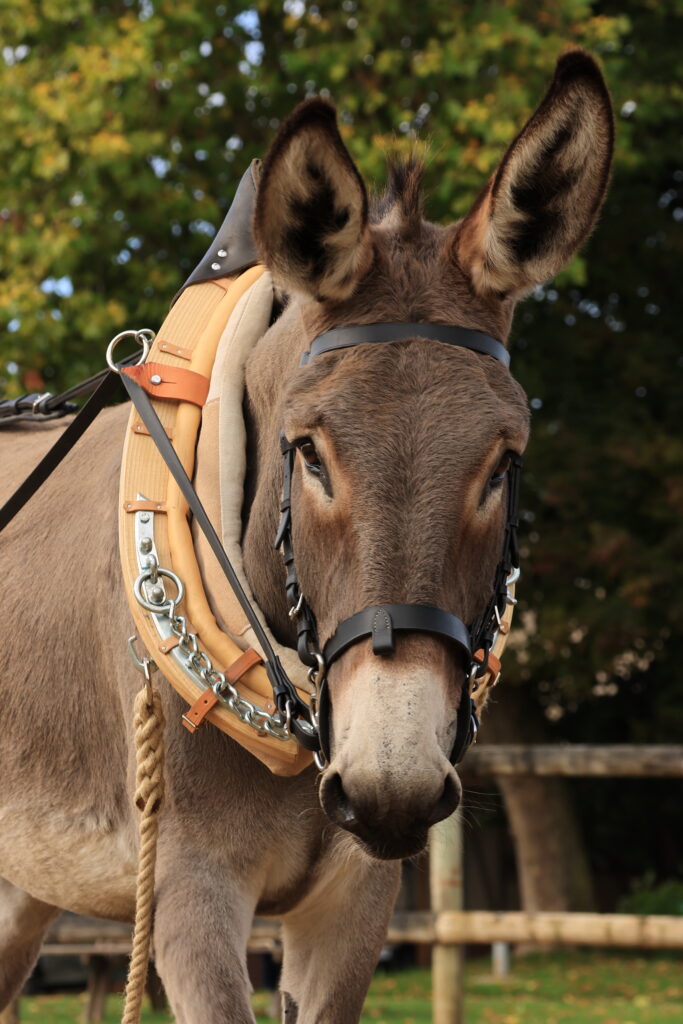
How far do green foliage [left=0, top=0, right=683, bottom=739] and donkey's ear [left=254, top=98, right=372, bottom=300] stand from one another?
598 cm

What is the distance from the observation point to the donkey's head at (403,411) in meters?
1.99

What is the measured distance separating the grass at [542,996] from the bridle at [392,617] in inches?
253

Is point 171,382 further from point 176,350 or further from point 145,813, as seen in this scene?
point 145,813

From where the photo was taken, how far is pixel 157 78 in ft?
30.9

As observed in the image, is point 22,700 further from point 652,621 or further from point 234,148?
point 652,621

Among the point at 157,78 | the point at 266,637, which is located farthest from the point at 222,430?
the point at 157,78

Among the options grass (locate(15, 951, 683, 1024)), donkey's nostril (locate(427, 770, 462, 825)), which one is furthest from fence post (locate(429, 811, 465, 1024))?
donkey's nostril (locate(427, 770, 462, 825))

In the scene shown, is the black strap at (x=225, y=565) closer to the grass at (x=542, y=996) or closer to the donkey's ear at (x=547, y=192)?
the donkey's ear at (x=547, y=192)

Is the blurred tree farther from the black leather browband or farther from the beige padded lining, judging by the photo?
the black leather browband

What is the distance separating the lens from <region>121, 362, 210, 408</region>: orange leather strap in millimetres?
2822

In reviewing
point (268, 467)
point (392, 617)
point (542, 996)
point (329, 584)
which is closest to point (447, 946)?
point (268, 467)

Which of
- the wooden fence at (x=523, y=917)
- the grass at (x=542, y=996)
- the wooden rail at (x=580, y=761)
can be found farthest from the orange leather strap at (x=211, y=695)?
the grass at (x=542, y=996)

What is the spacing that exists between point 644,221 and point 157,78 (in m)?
4.71

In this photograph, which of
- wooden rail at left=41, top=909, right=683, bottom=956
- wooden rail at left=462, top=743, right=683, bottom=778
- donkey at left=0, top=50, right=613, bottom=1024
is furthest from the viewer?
wooden rail at left=462, top=743, right=683, bottom=778
